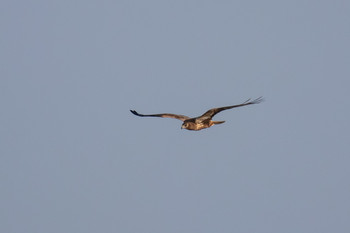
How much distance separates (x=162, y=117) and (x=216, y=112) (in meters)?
4.57

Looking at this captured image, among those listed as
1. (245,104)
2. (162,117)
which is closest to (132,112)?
(162,117)

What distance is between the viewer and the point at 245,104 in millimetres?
35969

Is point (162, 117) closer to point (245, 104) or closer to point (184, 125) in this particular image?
point (184, 125)

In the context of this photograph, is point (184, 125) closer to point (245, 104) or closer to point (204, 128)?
point (204, 128)

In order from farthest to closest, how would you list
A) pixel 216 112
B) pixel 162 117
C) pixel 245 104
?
1. pixel 162 117
2. pixel 216 112
3. pixel 245 104

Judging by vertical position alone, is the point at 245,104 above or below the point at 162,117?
below

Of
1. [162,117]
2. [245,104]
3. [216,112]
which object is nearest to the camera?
[245,104]

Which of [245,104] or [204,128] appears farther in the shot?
[204,128]

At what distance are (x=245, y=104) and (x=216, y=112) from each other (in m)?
3.74

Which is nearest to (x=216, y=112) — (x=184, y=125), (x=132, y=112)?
(x=184, y=125)

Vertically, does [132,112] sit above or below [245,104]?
above

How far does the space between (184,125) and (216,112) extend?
252 centimetres

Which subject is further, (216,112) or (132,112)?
(132,112)

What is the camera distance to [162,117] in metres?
43.4
